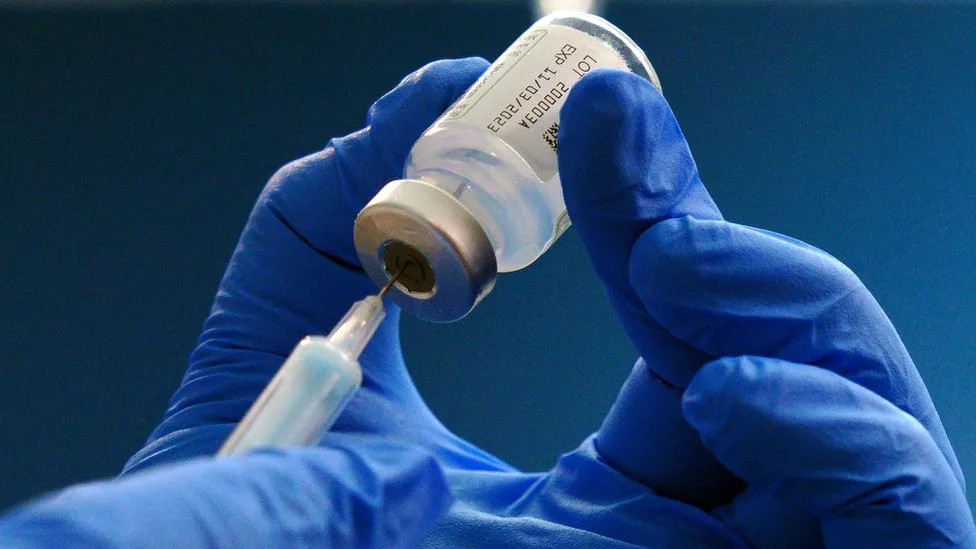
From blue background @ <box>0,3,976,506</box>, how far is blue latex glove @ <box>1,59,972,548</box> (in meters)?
0.52

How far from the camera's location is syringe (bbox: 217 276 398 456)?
0.65m

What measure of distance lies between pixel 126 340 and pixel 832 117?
1146mm

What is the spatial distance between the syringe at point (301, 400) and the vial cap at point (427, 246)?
131 mm

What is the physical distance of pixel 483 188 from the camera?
2.71 feet

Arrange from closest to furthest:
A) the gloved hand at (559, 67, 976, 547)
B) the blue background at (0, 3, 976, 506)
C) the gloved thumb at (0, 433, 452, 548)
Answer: the gloved thumb at (0, 433, 452, 548) < the gloved hand at (559, 67, 976, 547) < the blue background at (0, 3, 976, 506)

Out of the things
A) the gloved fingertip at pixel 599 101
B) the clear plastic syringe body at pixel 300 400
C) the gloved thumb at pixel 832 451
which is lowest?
the clear plastic syringe body at pixel 300 400

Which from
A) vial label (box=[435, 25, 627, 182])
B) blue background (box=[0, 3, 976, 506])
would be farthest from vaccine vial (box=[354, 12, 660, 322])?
blue background (box=[0, 3, 976, 506])

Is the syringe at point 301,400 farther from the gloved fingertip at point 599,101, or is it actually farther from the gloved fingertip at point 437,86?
the gloved fingertip at point 437,86

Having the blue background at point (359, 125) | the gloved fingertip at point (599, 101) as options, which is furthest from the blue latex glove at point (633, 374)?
the blue background at point (359, 125)

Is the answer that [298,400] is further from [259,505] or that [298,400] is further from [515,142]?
[515,142]

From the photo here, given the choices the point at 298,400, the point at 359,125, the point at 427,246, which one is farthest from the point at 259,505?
the point at 359,125

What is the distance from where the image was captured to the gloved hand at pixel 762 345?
76 centimetres

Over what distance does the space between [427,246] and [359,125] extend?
3.32 ft

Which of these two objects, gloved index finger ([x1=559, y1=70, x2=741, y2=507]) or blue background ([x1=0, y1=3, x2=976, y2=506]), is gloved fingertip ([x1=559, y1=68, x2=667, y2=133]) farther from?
blue background ([x1=0, y1=3, x2=976, y2=506])
